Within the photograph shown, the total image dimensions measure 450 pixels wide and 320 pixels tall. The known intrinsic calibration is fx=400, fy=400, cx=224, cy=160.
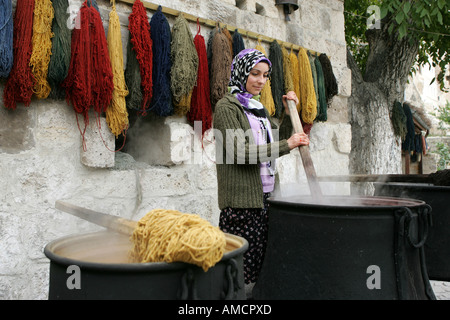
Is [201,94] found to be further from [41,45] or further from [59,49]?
[41,45]

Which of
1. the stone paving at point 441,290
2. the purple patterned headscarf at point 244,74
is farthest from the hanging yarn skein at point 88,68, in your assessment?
the stone paving at point 441,290

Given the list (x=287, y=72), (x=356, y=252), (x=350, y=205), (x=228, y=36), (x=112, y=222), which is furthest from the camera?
(x=287, y=72)

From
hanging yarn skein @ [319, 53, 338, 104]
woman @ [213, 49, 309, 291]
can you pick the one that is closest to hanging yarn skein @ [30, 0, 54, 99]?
woman @ [213, 49, 309, 291]

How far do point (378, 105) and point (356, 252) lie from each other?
4.30 m

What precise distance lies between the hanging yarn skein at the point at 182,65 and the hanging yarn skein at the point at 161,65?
0.15 ft

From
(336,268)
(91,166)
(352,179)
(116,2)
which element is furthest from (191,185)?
(336,268)

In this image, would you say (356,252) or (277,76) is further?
(277,76)

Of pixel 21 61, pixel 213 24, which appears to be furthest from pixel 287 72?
pixel 21 61

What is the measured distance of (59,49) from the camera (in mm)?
2418

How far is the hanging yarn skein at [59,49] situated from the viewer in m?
2.39

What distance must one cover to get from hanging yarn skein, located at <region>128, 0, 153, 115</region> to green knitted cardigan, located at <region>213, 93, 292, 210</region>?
0.80 m

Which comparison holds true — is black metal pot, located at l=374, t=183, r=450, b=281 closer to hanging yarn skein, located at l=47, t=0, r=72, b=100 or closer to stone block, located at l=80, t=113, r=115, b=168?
stone block, located at l=80, t=113, r=115, b=168

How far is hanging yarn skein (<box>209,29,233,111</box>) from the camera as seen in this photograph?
3.18m
